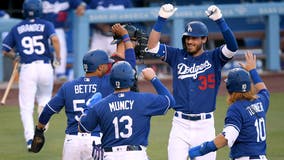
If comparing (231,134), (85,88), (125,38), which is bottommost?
(231,134)

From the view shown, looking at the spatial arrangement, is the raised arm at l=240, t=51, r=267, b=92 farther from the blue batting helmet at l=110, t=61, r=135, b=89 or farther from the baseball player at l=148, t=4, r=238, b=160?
the blue batting helmet at l=110, t=61, r=135, b=89

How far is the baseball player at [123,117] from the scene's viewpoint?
6.91 metres

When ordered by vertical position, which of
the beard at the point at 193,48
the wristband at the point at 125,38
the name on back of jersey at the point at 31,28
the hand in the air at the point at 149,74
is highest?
the wristband at the point at 125,38

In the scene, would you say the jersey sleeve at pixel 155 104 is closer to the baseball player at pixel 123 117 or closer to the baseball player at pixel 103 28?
the baseball player at pixel 123 117

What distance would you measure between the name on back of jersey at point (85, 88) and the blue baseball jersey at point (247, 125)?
1.36m

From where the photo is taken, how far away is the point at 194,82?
26.8ft

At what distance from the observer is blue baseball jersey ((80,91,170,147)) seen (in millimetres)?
6910

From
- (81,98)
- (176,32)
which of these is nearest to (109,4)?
(176,32)

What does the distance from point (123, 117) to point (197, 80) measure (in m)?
1.45

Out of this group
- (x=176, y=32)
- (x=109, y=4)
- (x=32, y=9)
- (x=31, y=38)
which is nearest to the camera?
(x=32, y=9)

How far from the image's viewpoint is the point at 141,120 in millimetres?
6977

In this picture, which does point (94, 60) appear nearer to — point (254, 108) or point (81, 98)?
point (81, 98)

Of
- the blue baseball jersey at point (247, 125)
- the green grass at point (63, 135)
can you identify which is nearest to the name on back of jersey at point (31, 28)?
the green grass at point (63, 135)

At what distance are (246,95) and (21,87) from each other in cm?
493
